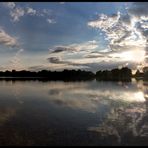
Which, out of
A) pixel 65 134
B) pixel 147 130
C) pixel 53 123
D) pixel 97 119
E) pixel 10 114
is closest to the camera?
pixel 65 134

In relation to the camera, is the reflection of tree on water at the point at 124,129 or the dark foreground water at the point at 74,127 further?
the reflection of tree on water at the point at 124,129

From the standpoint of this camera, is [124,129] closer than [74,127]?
Yes

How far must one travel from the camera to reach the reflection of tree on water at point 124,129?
16.2 metres

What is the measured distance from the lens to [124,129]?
18875 mm

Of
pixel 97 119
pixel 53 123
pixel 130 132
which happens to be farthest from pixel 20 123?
pixel 130 132

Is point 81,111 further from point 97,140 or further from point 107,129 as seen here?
point 97,140

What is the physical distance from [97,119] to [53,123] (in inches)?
156

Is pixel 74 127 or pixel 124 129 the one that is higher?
pixel 74 127

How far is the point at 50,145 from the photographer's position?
48.7 ft

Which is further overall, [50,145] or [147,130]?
[147,130]

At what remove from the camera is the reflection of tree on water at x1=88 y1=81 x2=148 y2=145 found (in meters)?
16.2

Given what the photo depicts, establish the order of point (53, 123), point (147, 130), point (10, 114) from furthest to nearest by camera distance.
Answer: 1. point (10, 114)
2. point (53, 123)
3. point (147, 130)

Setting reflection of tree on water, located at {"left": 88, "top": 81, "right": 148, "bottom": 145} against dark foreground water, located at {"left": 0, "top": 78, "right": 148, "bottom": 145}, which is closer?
dark foreground water, located at {"left": 0, "top": 78, "right": 148, "bottom": 145}

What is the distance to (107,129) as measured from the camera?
62.3 ft
